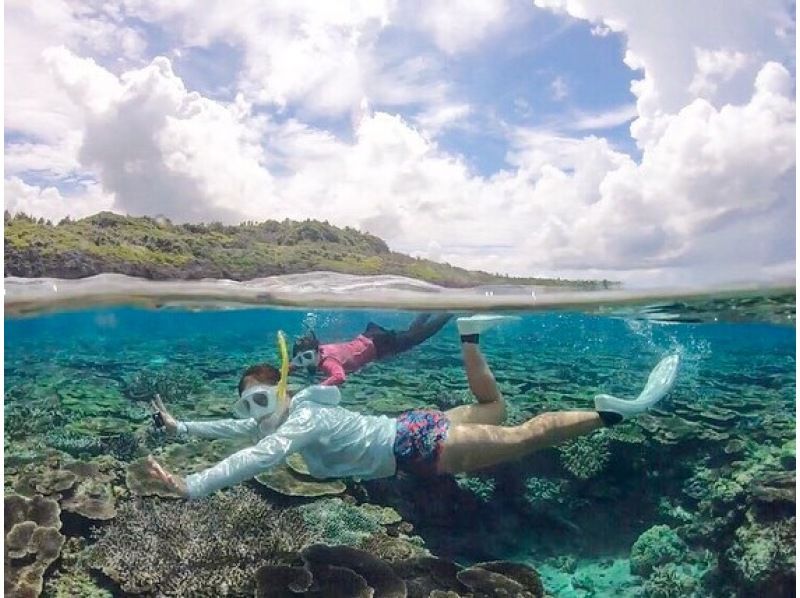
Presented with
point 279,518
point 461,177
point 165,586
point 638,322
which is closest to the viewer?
point 165,586

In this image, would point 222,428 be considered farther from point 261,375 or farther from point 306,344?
point 306,344

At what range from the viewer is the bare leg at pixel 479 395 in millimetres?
4762

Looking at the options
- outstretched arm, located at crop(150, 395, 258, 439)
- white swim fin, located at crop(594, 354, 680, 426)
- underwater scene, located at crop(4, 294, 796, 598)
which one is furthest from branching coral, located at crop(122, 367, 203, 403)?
white swim fin, located at crop(594, 354, 680, 426)

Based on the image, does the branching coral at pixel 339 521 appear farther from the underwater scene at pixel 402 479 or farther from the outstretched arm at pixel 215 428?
the outstretched arm at pixel 215 428

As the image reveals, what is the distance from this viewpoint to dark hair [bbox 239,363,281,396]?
15.6 feet

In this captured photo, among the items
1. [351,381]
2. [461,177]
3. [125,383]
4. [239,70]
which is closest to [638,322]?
[461,177]

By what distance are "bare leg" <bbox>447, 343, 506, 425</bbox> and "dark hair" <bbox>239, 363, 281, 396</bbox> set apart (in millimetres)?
1248

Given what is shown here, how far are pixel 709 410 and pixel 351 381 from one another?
2801 mm

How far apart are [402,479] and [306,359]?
1.13 m

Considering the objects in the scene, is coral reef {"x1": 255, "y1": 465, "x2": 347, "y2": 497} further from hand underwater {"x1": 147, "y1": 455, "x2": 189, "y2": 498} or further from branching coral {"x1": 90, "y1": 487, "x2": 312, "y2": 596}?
hand underwater {"x1": 147, "y1": 455, "x2": 189, "y2": 498}

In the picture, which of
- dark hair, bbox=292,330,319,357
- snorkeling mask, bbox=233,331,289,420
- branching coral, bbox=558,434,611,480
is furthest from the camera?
dark hair, bbox=292,330,319,357

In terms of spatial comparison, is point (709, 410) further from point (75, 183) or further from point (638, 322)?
point (75, 183)

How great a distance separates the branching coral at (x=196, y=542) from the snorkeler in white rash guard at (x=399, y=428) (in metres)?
0.44

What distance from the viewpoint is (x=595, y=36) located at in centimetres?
491
